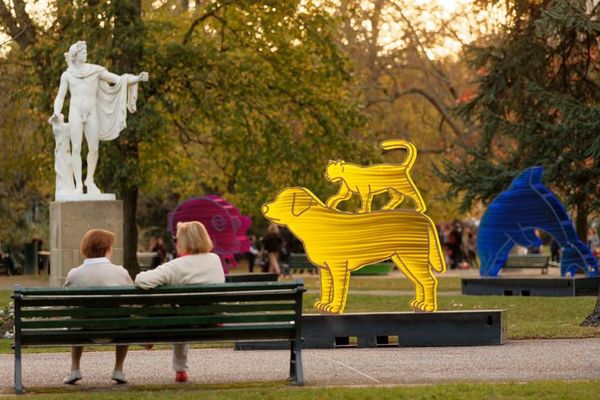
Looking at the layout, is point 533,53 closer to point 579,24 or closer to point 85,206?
point 579,24

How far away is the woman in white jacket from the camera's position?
12.1m

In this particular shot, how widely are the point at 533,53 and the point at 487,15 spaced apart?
4521 millimetres

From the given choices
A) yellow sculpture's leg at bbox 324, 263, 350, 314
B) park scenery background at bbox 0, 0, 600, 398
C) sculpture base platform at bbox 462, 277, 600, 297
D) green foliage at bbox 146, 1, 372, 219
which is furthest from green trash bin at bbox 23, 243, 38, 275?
yellow sculpture's leg at bbox 324, 263, 350, 314

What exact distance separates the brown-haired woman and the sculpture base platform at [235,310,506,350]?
11.9 feet

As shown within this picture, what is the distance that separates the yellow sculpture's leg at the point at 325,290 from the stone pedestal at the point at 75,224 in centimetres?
954

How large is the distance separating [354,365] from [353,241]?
3.07 meters

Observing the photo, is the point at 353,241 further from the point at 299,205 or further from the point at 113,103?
the point at 113,103

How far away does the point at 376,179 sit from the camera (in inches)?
659

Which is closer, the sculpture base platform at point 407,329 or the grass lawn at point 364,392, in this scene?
the grass lawn at point 364,392

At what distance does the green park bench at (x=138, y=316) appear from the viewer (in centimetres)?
1162

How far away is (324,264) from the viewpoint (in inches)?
643

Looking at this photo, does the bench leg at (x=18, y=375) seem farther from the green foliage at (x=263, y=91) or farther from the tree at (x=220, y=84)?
the green foliage at (x=263, y=91)

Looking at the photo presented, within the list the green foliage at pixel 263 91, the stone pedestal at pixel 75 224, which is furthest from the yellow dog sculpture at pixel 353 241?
the green foliage at pixel 263 91

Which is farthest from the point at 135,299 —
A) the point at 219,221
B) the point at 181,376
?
the point at 219,221
